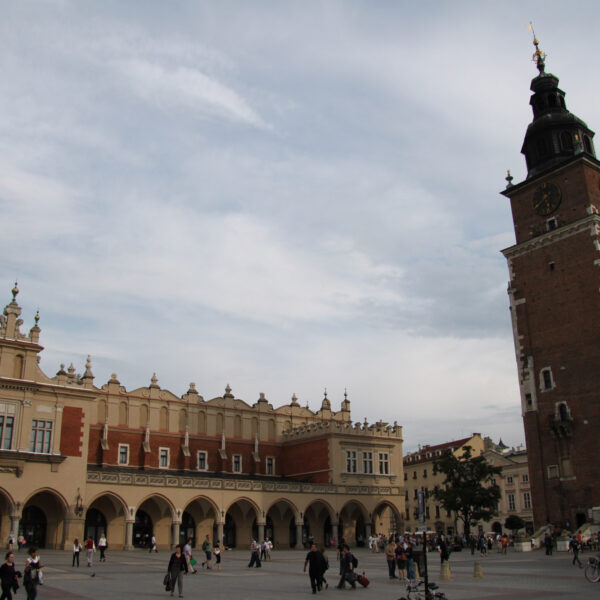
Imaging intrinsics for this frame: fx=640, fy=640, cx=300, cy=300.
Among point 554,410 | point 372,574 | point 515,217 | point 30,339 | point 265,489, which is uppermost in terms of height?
A: point 515,217

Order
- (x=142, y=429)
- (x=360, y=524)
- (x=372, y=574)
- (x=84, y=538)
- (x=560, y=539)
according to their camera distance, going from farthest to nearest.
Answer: (x=360, y=524) → (x=142, y=429) → (x=84, y=538) → (x=560, y=539) → (x=372, y=574)

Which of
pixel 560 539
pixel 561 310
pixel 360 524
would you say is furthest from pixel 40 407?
pixel 561 310

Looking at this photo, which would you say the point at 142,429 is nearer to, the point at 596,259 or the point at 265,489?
the point at 265,489

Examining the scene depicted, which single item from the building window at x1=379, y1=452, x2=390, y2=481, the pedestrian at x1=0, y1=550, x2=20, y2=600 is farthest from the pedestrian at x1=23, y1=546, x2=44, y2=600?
the building window at x1=379, y1=452, x2=390, y2=481

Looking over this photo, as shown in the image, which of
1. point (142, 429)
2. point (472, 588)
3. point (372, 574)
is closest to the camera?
point (472, 588)

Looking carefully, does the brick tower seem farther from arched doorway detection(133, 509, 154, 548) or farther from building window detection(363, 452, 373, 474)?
arched doorway detection(133, 509, 154, 548)

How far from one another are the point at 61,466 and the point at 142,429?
40.3ft

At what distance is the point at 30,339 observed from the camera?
40031mm

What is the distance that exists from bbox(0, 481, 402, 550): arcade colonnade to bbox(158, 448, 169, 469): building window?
4.93m

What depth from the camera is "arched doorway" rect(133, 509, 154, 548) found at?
45.1 m

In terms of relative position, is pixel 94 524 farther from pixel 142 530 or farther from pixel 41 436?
pixel 41 436

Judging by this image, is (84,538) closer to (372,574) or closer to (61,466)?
(61,466)

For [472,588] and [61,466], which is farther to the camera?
[61,466]

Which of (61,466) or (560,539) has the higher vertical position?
(61,466)
